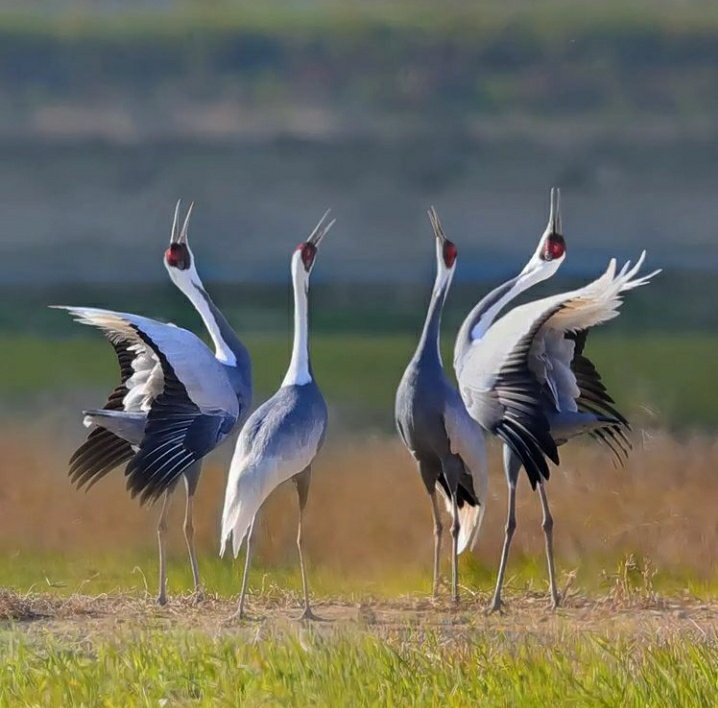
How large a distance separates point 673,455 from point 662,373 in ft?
14.0

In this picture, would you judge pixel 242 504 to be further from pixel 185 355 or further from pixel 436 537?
pixel 436 537

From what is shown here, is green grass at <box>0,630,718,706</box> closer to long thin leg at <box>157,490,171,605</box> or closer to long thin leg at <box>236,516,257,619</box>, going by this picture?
long thin leg at <box>236,516,257,619</box>

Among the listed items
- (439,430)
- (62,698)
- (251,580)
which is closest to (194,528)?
(251,580)

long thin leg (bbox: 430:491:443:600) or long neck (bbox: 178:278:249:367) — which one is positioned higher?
long neck (bbox: 178:278:249:367)

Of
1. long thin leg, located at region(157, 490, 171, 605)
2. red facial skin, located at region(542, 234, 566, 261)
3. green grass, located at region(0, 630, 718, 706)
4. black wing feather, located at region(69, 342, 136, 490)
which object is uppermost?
red facial skin, located at region(542, 234, 566, 261)

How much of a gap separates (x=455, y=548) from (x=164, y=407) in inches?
56.2

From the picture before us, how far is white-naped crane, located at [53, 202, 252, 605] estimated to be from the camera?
877 cm

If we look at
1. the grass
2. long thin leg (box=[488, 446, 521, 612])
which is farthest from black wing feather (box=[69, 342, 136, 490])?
long thin leg (box=[488, 446, 521, 612])

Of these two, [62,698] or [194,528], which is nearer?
[62,698]

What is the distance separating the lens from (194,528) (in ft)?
31.0

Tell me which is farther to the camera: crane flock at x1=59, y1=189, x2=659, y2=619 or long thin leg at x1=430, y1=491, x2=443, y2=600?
long thin leg at x1=430, y1=491, x2=443, y2=600

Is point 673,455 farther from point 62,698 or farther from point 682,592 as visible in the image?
point 62,698

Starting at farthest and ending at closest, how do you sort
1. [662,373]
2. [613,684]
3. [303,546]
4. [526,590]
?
[662,373], [526,590], [303,546], [613,684]

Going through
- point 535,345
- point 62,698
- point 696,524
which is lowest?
point 62,698
